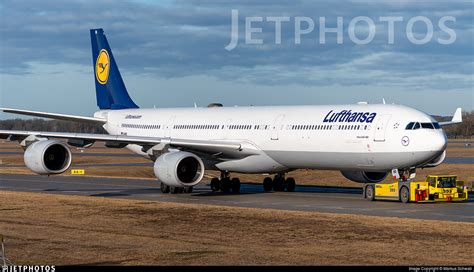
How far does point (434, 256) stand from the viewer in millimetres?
19906

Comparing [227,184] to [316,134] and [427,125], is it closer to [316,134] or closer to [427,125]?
[316,134]

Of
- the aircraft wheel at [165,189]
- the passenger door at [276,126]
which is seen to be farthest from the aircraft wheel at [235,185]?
the passenger door at [276,126]

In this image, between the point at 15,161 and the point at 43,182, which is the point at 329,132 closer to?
the point at 43,182

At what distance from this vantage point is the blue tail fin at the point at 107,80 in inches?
2090

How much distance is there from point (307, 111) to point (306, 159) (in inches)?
101

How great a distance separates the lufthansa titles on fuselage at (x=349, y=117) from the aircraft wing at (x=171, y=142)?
184 inches

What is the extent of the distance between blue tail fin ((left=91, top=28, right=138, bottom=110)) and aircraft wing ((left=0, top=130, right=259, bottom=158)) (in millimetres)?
11654

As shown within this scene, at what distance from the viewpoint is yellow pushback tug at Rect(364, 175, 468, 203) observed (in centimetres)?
3553

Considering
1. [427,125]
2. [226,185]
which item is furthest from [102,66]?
[427,125]

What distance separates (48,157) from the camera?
39656 millimetres

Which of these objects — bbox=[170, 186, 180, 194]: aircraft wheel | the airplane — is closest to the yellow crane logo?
the airplane

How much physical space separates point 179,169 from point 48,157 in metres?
6.35

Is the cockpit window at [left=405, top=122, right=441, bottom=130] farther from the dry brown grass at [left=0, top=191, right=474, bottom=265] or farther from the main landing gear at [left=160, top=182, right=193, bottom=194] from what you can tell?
the main landing gear at [left=160, top=182, right=193, bottom=194]

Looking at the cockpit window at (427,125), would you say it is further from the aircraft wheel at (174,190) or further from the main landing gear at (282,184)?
the aircraft wheel at (174,190)
